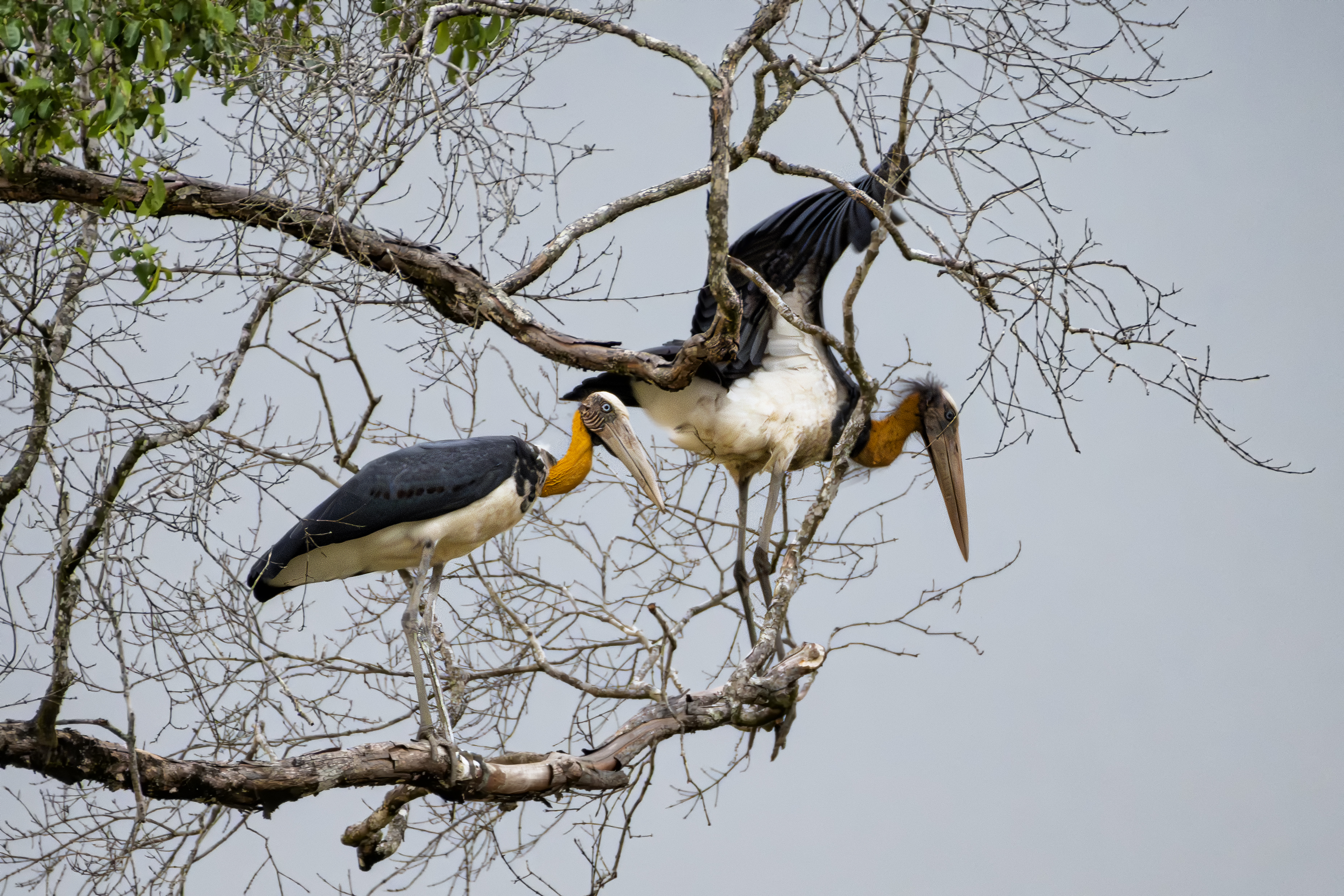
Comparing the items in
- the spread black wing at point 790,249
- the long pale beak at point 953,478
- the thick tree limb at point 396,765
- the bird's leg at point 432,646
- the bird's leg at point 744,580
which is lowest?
the thick tree limb at point 396,765

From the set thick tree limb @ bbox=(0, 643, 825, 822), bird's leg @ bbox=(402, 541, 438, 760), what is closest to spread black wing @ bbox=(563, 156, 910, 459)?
bird's leg @ bbox=(402, 541, 438, 760)

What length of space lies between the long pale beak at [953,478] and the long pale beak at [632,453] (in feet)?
4.40

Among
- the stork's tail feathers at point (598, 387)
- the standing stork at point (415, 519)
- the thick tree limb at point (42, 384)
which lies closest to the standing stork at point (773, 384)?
the stork's tail feathers at point (598, 387)

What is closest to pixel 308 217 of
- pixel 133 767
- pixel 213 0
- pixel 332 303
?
pixel 332 303

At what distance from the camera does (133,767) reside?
7.56 feet

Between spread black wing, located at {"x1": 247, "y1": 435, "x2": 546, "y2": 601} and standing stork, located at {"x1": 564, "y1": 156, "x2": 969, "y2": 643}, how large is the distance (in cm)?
78

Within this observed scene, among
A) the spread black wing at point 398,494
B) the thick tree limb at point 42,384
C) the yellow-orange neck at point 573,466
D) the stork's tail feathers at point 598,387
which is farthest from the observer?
the stork's tail feathers at point 598,387

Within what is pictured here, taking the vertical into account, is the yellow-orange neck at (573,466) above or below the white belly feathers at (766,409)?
below

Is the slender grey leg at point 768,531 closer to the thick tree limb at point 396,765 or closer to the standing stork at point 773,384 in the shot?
the standing stork at point 773,384

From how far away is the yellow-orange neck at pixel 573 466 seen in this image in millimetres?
3863

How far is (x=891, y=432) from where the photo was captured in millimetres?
4820

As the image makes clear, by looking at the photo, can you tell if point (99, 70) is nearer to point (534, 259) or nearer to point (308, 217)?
point (308, 217)

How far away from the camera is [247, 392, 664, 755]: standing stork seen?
3320 millimetres

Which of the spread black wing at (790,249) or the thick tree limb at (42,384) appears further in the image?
the spread black wing at (790,249)
